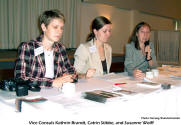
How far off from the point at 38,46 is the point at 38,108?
0.95 meters

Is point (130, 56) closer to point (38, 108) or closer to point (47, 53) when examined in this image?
point (47, 53)

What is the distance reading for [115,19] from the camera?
271 inches

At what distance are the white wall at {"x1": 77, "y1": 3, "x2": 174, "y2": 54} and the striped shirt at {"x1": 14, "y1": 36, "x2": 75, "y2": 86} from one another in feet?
12.7

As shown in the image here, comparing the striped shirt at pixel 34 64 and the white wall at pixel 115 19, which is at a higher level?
the white wall at pixel 115 19

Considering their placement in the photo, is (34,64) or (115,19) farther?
(115,19)

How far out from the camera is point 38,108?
1013mm

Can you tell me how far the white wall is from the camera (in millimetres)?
6000

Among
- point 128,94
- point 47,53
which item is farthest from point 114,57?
point 128,94

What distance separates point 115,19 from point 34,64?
17.8ft

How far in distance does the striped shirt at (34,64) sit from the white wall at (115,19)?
3.86 metres

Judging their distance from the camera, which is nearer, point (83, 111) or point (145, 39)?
point (83, 111)

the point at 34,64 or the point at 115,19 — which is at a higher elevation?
Answer: the point at 115,19

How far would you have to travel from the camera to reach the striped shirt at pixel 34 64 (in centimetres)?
166

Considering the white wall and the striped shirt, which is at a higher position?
the white wall
